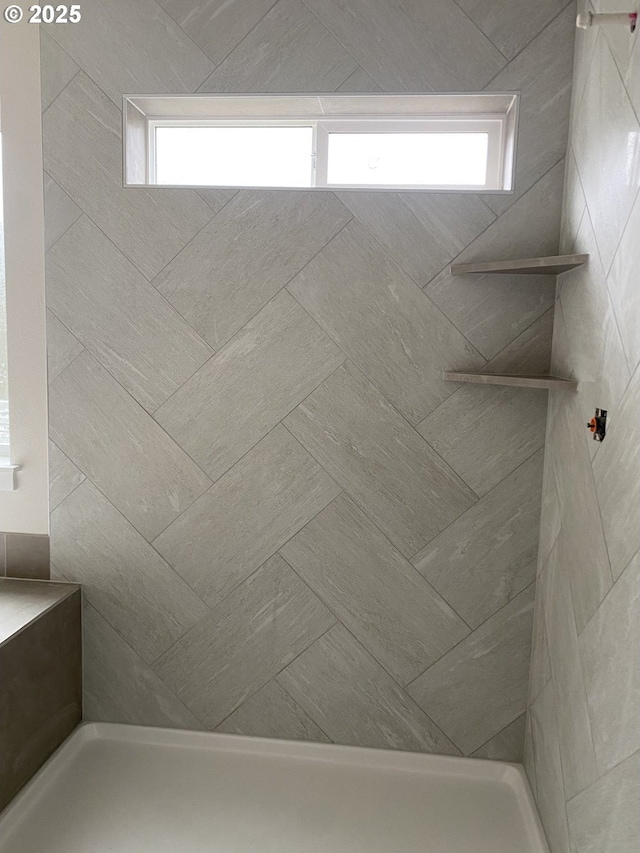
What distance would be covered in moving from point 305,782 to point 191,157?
1975mm

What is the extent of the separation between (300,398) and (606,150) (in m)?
1.04

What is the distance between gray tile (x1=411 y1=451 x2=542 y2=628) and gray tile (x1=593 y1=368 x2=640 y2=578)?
22.2 inches

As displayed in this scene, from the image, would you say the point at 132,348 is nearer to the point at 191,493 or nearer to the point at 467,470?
the point at 191,493

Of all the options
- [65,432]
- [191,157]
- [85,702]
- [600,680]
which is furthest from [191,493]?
[600,680]

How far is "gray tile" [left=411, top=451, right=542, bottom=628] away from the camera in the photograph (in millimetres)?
2062

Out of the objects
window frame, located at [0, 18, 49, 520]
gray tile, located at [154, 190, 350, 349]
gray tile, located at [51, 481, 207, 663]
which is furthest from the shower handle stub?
gray tile, located at [51, 481, 207, 663]

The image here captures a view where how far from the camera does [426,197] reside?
1.99 m

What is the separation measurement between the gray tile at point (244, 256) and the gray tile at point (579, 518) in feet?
2.89

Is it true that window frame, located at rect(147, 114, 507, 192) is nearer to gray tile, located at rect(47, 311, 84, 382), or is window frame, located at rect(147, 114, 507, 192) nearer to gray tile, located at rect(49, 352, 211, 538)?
gray tile, located at rect(47, 311, 84, 382)

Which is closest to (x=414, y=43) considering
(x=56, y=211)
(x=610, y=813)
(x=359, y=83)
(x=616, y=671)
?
(x=359, y=83)

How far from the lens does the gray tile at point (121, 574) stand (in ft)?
7.24

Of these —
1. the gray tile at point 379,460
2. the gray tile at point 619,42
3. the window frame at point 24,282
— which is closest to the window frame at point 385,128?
the window frame at point 24,282

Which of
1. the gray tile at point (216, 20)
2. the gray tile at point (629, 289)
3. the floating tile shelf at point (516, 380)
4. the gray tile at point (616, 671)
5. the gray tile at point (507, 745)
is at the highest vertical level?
the gray tile at point (216, 20)

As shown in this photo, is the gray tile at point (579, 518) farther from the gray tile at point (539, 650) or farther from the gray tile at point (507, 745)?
the gray tile at point (507, 745)
